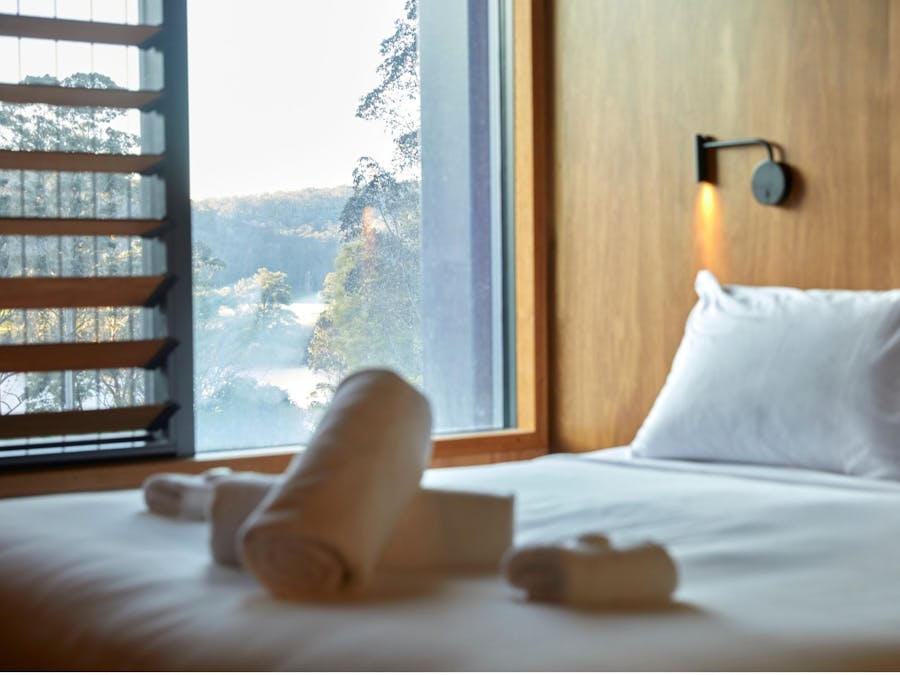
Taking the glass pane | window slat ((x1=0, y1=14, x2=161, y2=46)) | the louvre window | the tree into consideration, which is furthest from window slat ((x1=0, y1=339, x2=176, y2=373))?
window slat ((x1=0, y1=14, x2=161, y2=46))

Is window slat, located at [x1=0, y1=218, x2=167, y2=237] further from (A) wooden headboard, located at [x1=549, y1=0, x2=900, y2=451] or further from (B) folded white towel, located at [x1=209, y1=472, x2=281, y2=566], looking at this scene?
(B) folded white towel, located at [x1=209, y1=472, x2=281, y2=566]

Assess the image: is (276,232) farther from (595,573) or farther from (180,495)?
(595,573)

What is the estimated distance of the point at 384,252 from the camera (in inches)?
142

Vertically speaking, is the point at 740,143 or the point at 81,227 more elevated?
the point at 740,143

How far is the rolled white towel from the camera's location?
187 centimetres

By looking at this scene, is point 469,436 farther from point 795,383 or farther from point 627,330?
point 795,383

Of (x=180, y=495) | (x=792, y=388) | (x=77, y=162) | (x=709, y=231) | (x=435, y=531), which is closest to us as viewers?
(x=435, y=531)

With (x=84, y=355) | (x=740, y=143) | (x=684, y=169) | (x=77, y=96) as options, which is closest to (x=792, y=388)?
(x=740, y=143)

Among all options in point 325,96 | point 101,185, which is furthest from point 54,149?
point 325,96

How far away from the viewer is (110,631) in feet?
4.32

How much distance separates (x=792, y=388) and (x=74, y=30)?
6.17 ft

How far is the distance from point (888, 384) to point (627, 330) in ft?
3.77

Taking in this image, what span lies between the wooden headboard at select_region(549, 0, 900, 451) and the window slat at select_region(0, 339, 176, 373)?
A: 1.31 meters

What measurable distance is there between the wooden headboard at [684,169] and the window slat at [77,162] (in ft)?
4.35
